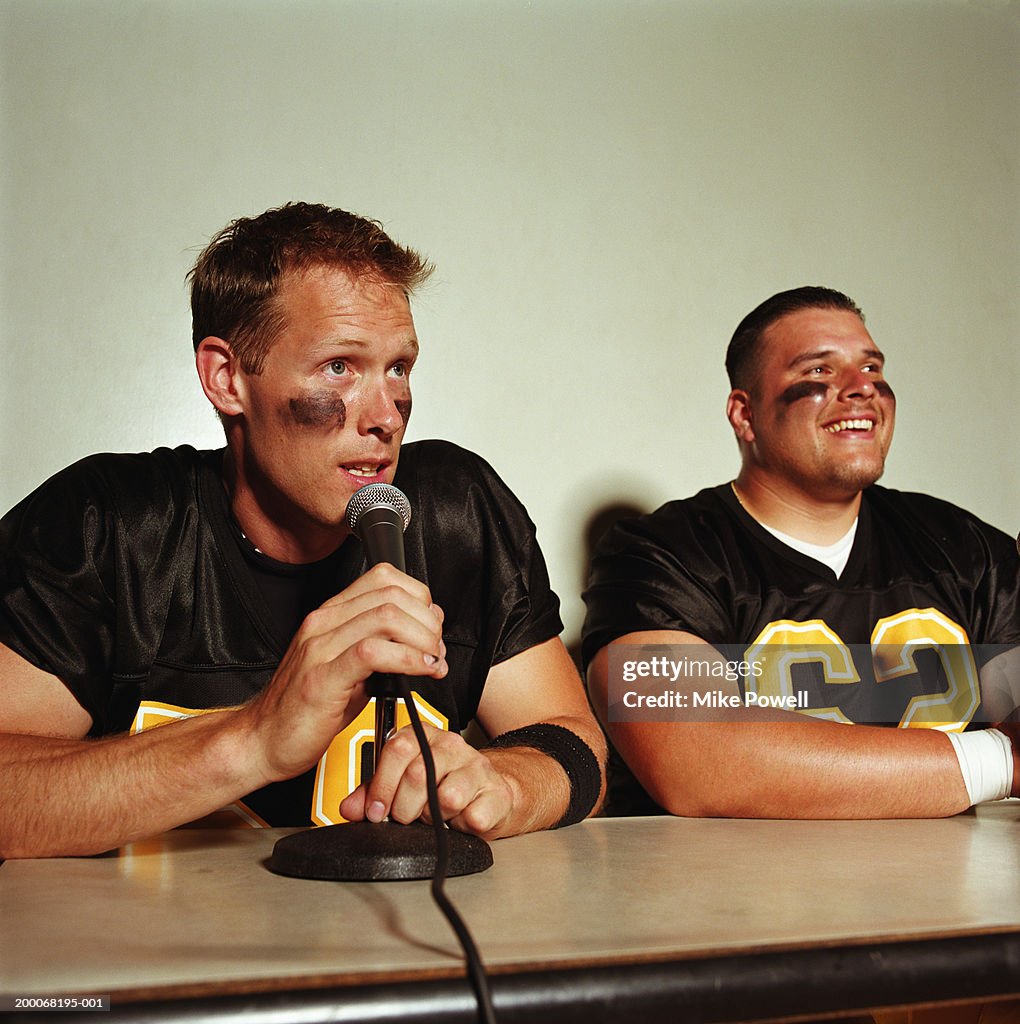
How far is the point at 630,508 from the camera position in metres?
2.40

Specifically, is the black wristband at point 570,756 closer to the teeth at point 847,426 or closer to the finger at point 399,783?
the finger at point 399,783

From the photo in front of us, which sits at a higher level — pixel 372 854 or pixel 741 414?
pixel 741 414

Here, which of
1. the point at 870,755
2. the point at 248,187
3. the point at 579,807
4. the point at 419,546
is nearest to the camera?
the point at 579,807

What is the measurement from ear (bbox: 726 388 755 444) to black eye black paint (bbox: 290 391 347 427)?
3.24 feet

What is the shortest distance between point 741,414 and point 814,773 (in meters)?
0.92

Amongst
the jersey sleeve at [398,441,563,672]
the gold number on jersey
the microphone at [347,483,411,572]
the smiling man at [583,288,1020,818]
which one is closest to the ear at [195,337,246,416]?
the jersey sleeve at [398,441,563,672]

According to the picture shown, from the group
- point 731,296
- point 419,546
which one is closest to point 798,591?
point 419,546

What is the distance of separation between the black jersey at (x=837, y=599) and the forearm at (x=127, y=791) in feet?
2.68

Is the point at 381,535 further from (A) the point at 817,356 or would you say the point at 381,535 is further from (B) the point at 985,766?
(A) the point at 817,356

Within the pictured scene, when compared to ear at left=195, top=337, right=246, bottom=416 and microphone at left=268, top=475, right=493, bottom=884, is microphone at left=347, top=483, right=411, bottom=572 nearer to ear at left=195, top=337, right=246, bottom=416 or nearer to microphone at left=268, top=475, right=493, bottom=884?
microphone at left=268, top=475, right=493, bottom=884

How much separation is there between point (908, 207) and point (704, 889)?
2216mm

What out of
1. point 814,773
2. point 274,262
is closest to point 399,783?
point 814,773

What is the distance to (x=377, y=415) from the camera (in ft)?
4.59

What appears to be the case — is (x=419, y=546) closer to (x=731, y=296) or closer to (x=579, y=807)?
(x=579, y=807)
